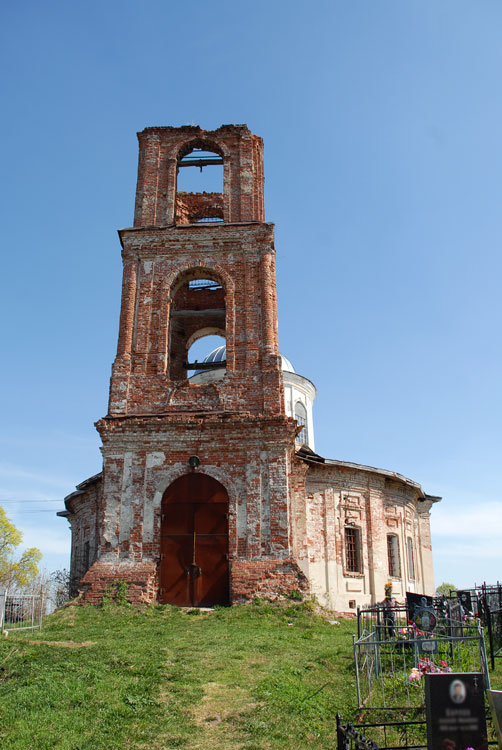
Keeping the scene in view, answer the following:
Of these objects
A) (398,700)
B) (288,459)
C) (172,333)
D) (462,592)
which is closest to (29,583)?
(172,333)

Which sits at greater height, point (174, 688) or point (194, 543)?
point (194, 543)

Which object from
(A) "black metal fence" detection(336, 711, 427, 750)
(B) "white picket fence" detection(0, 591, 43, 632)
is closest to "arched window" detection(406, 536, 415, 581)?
(B) "white picket fence" detection(0, 591, 43, 632)

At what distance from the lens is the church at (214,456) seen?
15.4 m

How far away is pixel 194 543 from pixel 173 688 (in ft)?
25.5

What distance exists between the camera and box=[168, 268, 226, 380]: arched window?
19344mm

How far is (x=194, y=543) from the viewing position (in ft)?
51.3

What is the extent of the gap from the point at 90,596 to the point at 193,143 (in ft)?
46.4

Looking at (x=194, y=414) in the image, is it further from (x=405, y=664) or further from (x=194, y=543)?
(x=405, y=664)

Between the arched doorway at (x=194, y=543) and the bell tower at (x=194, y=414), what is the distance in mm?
25

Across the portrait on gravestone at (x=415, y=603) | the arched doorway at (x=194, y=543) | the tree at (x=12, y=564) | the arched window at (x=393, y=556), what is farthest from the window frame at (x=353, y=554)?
Result: the tree at (x=12, y=564)

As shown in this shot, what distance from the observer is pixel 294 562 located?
49.6 ft

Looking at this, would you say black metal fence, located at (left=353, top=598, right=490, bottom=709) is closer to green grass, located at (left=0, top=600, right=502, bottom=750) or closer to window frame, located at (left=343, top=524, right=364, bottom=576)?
green grass, located at (left=0, top=600, right=502, bottom=750)

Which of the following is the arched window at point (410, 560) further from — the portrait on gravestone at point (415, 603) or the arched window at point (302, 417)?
the portrait on gravestone at point (415, 603)

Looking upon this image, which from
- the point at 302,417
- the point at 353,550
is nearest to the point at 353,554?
the point at 353,550
